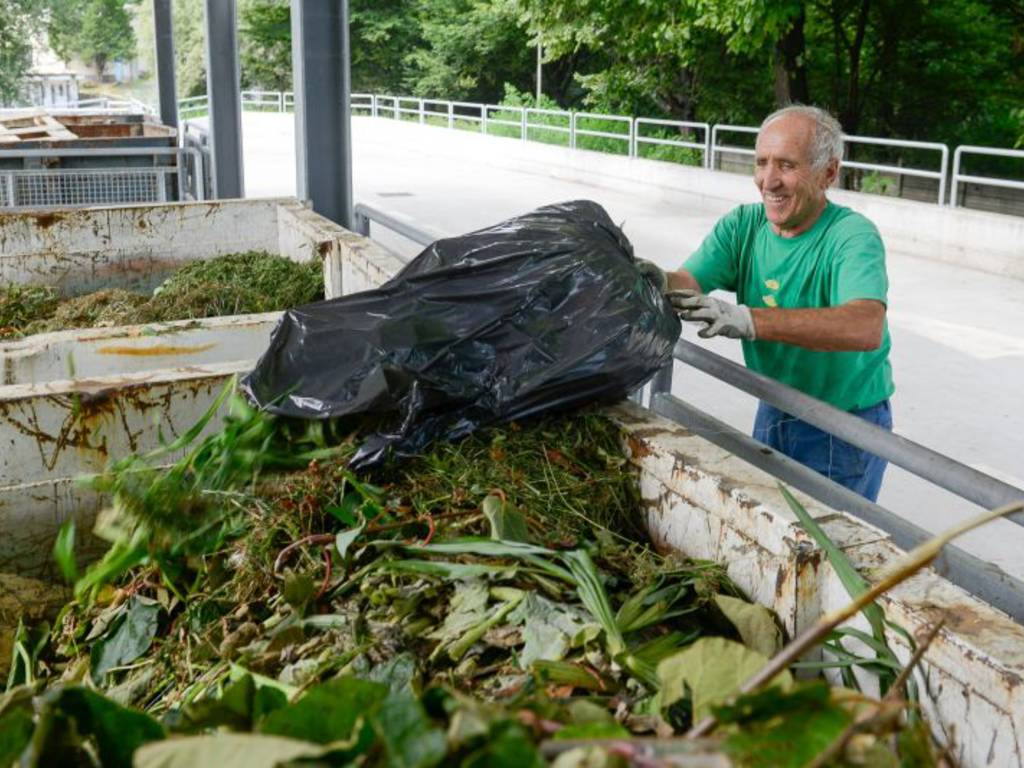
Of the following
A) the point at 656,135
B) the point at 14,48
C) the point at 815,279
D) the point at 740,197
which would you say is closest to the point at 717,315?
the point at 815,279

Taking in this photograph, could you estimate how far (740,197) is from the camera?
59.5 ft

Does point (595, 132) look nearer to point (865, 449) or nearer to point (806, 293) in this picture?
point (806, 293)

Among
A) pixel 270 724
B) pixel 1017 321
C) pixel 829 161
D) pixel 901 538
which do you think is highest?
pixel 829 161

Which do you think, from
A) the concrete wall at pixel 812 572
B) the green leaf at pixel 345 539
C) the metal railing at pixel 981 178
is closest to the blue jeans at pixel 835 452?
the concrete wall at pixel 812 572

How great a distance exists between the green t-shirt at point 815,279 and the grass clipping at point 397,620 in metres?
0.80

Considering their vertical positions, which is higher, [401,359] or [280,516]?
[401,359]

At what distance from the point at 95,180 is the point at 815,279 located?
309 inches

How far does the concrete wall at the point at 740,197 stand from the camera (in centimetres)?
1301

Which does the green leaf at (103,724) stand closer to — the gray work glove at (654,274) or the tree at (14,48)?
the gray work glove at (654,274)

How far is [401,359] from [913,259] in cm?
1176

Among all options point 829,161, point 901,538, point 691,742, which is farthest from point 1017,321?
point 691,742

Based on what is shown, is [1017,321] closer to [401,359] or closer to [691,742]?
[401,359]

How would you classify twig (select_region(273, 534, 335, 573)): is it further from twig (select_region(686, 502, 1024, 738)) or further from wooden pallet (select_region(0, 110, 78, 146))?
wooden pallet (select_region(0, 110, 78, 146))

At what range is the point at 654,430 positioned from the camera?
11.3ft
